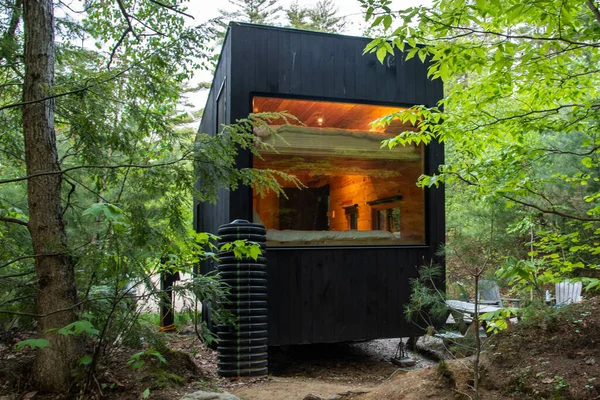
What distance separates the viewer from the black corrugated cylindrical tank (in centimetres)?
430

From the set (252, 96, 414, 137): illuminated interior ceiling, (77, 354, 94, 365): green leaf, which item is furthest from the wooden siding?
(77, 354, 94, 365): green leaf

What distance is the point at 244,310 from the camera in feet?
14.6

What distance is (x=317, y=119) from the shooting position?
17.8ft

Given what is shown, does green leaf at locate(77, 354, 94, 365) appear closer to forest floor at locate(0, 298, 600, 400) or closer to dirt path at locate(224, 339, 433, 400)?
forest floor at locate(0, 298, 600, 400)

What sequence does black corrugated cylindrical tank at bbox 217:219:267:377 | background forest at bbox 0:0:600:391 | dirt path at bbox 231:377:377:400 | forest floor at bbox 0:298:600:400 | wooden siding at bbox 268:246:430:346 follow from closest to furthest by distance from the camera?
forest floor at bbox 0:298:600:400
background forest at bbox 0:0:600:391
dirt path at bbox 231:377:377:400
black corrugated cylindrical tank at bbox 217:219:267:377
wooden siding at bbox 268:246:430:346

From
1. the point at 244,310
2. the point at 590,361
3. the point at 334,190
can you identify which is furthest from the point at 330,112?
the point at 590,361

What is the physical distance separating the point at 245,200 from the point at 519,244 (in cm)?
772

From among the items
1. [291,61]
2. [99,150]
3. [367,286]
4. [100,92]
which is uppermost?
[291,61]

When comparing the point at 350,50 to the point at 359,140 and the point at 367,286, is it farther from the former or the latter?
the point at 367,286

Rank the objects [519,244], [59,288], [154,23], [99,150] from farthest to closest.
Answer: [519,244] < [154,23] < [99,150] < [59,288]

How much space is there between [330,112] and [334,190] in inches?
36.1

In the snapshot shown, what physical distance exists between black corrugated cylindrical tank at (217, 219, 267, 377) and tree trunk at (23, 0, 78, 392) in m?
1.42

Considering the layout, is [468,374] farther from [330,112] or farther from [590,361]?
[330,112]

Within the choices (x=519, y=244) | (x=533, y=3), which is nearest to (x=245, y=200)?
(x=533, y=3)
